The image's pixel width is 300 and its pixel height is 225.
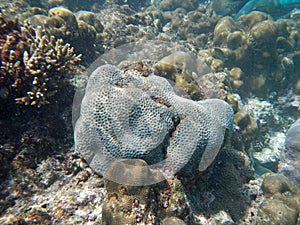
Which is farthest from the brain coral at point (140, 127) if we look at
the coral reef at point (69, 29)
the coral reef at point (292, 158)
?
the coral reef at point (292, 158)

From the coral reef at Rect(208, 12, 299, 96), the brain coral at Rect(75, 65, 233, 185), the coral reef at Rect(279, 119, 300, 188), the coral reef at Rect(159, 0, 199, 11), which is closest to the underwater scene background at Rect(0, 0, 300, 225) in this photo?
the brain coral at Rect(75, 65, 233, 185)

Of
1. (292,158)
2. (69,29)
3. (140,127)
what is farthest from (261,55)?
(140,127)

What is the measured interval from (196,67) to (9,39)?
4553 millimetres

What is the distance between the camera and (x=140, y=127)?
105 inches

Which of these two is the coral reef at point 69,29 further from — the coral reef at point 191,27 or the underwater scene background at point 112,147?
the coral reef at point 191,27

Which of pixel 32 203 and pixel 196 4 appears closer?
pixel 32 203

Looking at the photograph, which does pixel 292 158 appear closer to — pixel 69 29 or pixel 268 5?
pixel 69 29

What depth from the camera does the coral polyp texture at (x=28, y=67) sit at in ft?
9.38

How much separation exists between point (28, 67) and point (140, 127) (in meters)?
1.91

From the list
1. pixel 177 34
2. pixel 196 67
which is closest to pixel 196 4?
pixel 177 34

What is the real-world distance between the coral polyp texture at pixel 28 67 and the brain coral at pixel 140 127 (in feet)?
2.23

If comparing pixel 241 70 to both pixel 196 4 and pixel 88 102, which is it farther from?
pixel 196 4

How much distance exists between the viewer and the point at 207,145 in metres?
2.90

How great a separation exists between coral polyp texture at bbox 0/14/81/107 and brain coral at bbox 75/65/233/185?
2.23 ft
